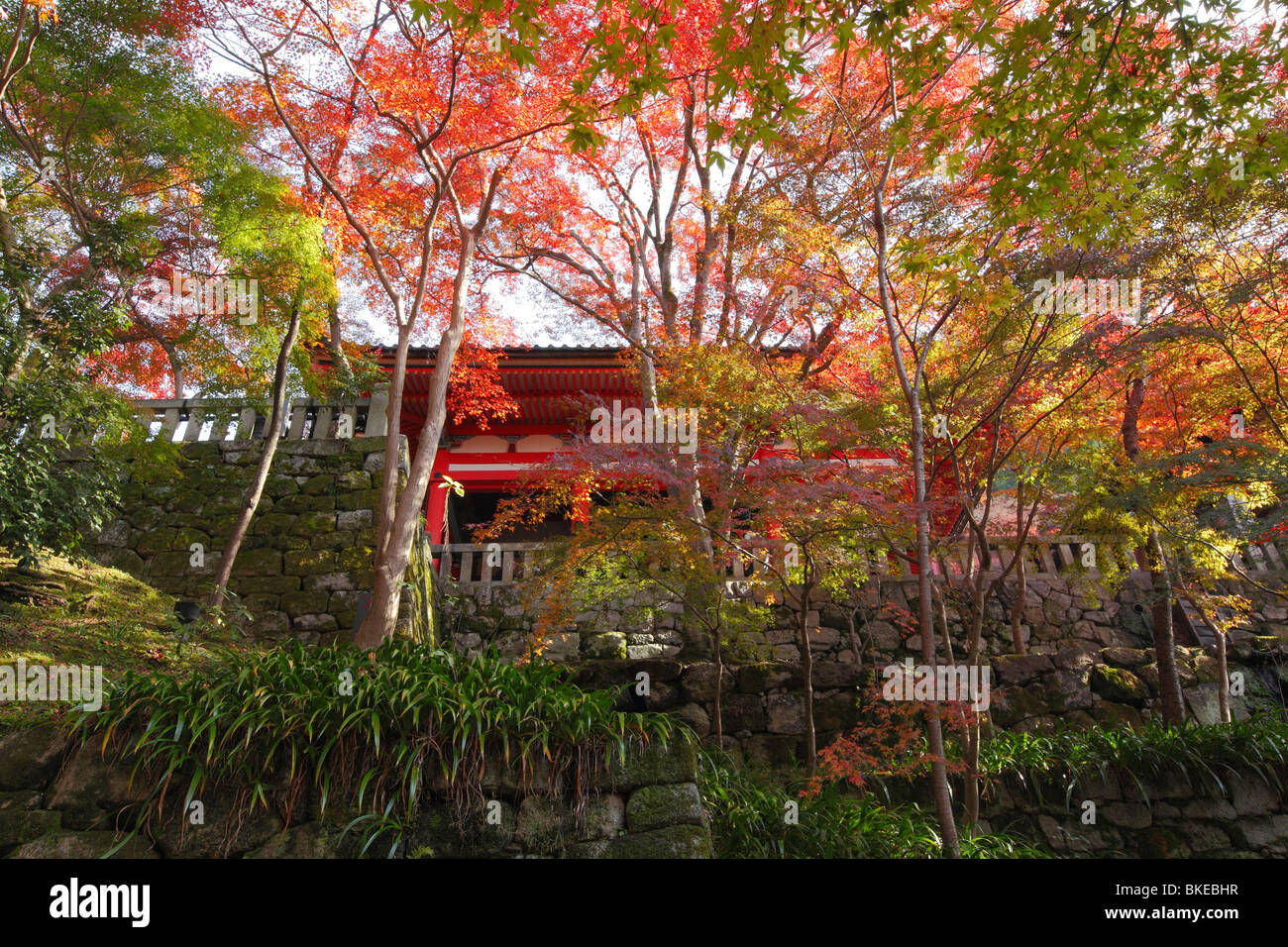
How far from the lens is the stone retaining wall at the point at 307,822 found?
3.81 metres

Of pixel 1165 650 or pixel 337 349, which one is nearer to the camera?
pixel 1165 650

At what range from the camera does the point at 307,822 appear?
3947 millimetres

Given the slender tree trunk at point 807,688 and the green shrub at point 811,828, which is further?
the slender tree trunk at point 807,688

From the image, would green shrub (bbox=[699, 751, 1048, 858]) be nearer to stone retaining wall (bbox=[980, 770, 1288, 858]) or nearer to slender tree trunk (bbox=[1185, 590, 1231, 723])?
stone retaining wall (bbox=[980, 770, 1288, 858])

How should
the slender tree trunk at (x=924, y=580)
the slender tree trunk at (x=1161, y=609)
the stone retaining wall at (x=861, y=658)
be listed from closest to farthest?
the slender tree trunk at (x=924, y=580), the stone retaining wall at (x=861, y=658), the slender tree trunk at (x=1161, y=609)

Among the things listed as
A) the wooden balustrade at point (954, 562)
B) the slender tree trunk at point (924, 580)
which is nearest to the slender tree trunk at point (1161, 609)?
the wooden balustrade at point (954, 562)

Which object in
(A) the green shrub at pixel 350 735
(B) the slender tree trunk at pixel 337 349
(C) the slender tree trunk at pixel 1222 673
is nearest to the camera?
(A) the green shrub at pixel 350 735

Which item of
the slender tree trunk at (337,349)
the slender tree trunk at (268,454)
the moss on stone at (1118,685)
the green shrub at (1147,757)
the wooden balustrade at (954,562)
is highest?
the slender tree trunk at (337,349)

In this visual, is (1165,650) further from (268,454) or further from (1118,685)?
(268,454)

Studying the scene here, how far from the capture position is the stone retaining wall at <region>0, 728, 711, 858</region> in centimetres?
381

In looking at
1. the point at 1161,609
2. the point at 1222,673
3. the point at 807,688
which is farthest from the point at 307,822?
the point at 1222,673

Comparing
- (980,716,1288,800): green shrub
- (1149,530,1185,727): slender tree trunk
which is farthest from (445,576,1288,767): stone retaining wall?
(980,716,1288,800): green shrub

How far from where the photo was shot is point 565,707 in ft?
14.3

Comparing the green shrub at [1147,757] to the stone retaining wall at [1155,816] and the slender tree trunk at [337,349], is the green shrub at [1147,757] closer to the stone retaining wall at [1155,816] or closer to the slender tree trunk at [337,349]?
the stone retaining wall at [1155,816]
